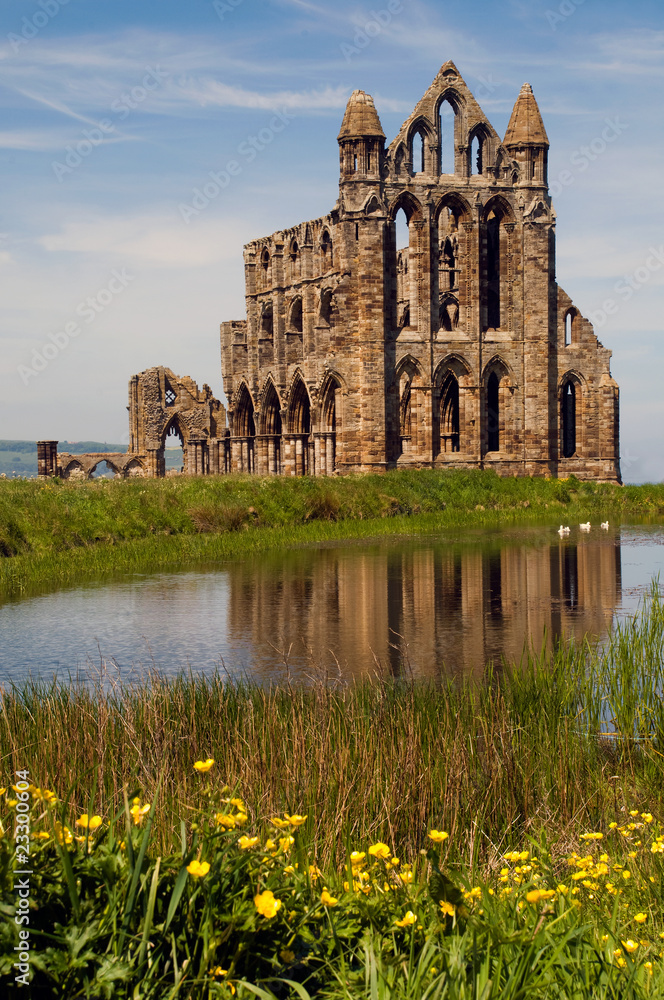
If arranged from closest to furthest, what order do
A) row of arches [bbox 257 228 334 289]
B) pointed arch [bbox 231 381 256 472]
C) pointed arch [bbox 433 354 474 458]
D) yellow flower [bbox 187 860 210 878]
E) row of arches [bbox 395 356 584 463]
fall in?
yellow flower [bbox 187 860 210 878], row of arches [bbox 395 356 584 463], pointed arch [bbox 433 354 474 458], row of arches [bbox 257 228 334 289], pointed arch [bbox 231 381 256 472]

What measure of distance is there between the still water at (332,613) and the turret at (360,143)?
21.5m

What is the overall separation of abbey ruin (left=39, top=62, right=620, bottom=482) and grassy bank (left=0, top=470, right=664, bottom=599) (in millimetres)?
4702

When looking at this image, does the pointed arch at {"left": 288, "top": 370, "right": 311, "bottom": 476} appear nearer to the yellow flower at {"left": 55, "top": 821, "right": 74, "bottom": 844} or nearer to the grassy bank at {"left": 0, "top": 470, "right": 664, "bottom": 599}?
the grassy bank at {"left": 0, "top": 470, "right": 664, "bottom": 599}

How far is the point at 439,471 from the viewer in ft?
127

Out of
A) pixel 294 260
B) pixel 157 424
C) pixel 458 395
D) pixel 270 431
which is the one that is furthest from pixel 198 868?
pixel 157 424

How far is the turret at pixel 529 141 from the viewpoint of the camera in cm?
4478

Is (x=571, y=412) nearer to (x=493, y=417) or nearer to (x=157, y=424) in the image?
(x=493, y=417)

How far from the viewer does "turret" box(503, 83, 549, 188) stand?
4478 centimetres

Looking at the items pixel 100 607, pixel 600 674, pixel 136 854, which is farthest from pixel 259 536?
pixel 136 854

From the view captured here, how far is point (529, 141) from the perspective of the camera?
147ft

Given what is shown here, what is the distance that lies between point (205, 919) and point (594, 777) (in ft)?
12.7

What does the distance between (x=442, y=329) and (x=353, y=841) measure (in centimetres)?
4084

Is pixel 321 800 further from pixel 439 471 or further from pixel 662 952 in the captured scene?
pixel 439 471

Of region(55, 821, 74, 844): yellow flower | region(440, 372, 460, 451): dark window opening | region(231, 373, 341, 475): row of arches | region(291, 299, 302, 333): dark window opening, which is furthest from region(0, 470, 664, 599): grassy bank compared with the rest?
region(55, 821, 74, 844): yellow flower
